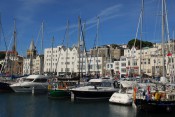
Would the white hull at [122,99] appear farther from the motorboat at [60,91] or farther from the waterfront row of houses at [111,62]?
the waterfront row of houses at [111,62]

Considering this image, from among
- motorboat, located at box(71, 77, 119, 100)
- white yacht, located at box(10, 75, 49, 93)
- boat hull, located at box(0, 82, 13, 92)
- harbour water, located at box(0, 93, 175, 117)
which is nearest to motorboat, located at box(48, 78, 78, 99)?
motorboat, located at box(71, 77, 119, 100)

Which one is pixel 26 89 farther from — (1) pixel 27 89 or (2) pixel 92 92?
(2) pixel 92 92

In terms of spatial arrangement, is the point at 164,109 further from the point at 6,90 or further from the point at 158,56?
the point at 158,56

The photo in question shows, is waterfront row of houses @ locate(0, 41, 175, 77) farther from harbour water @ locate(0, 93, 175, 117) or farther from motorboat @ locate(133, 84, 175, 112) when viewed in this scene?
motorboat @ locate(133, 84, 175, 112)

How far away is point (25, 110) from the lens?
117ft

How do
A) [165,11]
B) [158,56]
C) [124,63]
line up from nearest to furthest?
[165,11]
[158,56]
[124,63]

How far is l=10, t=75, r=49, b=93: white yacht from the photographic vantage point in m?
56.5

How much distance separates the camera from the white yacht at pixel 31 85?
56.5m

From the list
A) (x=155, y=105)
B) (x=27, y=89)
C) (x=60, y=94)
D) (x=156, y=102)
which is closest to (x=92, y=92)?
(x=60, y=94)

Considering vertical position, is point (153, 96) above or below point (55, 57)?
below

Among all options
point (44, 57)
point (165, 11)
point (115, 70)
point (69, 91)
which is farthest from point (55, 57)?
point (165, 11)

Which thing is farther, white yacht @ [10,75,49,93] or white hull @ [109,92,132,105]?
white yacht @ [10,75,49,93]

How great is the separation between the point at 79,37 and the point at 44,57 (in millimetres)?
105984

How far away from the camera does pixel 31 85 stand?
188ft
